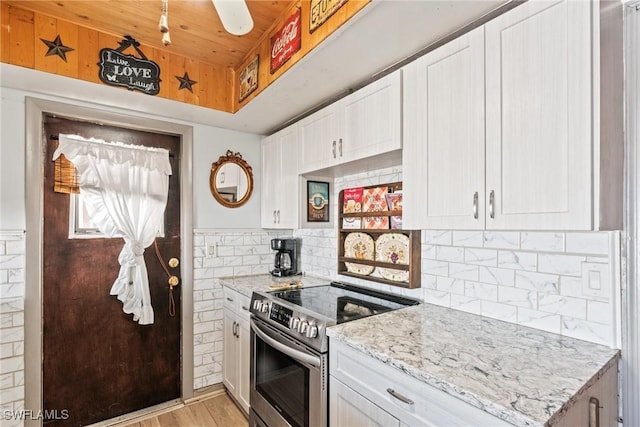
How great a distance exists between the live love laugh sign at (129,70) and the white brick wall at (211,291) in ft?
3.68

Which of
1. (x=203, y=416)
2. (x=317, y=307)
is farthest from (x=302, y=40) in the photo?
(x=203, y=416)

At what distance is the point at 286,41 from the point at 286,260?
5.58 ft

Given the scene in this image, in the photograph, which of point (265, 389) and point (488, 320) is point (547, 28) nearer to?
point (488, 320)

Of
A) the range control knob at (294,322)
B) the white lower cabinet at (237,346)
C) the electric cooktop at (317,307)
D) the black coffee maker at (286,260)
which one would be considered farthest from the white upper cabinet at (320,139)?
the white lower cabinet at (237,346)

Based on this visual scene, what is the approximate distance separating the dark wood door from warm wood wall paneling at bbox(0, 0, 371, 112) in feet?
1.67

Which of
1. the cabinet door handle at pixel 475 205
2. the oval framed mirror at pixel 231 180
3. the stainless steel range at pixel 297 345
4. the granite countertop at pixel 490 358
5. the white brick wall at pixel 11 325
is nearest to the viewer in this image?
the granite countertop at pixel 490 358

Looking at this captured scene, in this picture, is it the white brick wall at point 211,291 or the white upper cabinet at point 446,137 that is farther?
the white brick wall at point 211,291

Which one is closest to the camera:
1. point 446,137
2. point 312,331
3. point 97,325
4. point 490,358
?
point 490,358

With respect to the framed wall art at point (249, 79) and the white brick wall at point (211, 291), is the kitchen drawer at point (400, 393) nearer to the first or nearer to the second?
the white brick wall at point (211, 291)

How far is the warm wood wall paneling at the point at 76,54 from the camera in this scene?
1621mm

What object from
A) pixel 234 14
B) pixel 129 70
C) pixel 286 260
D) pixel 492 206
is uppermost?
pixel 129 70

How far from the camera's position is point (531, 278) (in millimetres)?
1339

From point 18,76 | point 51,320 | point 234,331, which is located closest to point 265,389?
point 234,331

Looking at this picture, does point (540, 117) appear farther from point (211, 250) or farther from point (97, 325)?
point (97, 325)
